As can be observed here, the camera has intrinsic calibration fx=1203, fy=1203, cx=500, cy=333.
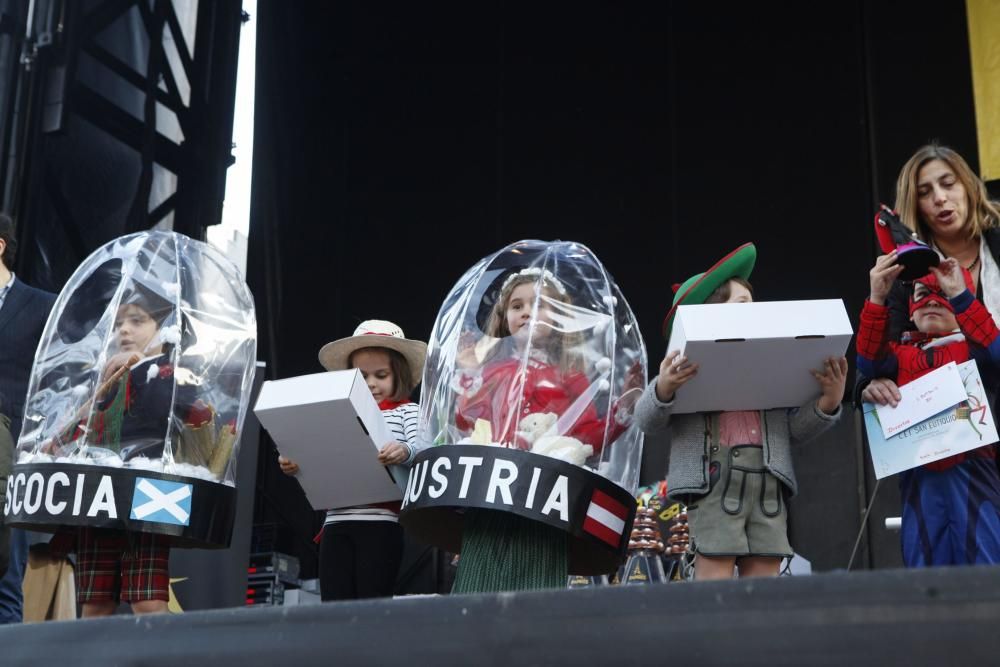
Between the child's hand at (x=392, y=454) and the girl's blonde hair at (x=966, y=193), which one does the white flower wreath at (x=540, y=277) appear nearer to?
the child's hand at (x=392, y=454)

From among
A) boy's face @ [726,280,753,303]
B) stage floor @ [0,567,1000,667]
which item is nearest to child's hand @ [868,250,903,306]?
boy's face @ [726,280,753,303]

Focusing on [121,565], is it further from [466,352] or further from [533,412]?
[533,412]

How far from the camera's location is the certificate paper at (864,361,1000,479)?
2.52 metres

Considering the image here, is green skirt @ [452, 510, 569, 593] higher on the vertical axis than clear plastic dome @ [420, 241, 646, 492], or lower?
lower

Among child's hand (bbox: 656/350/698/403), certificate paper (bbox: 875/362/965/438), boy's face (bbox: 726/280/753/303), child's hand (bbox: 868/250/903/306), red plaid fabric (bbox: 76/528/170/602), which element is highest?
boy's face (bbox: 726/280/753/303)

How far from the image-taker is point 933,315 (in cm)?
273

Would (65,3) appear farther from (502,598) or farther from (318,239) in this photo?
(502,598)

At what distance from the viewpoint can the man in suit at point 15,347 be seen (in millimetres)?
3619

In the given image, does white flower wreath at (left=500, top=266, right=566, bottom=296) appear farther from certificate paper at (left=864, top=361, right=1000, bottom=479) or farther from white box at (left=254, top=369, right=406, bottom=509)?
certificate paper at (left=864, top=361, right=1000, bottom=479)

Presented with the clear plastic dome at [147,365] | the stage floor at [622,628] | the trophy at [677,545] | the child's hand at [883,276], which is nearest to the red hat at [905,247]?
the child's hand at [883,276]

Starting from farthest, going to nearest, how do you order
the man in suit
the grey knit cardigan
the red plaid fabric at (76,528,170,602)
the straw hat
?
1. the straw hat
2. the man in suit
3. the red plaid fabric at (76,528,170,602)
4. the grey knit cardigan

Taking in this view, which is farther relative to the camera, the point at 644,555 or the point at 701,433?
the point at 644,555

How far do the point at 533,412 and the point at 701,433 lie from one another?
435mm

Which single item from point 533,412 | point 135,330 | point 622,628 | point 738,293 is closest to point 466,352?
point 533,412
